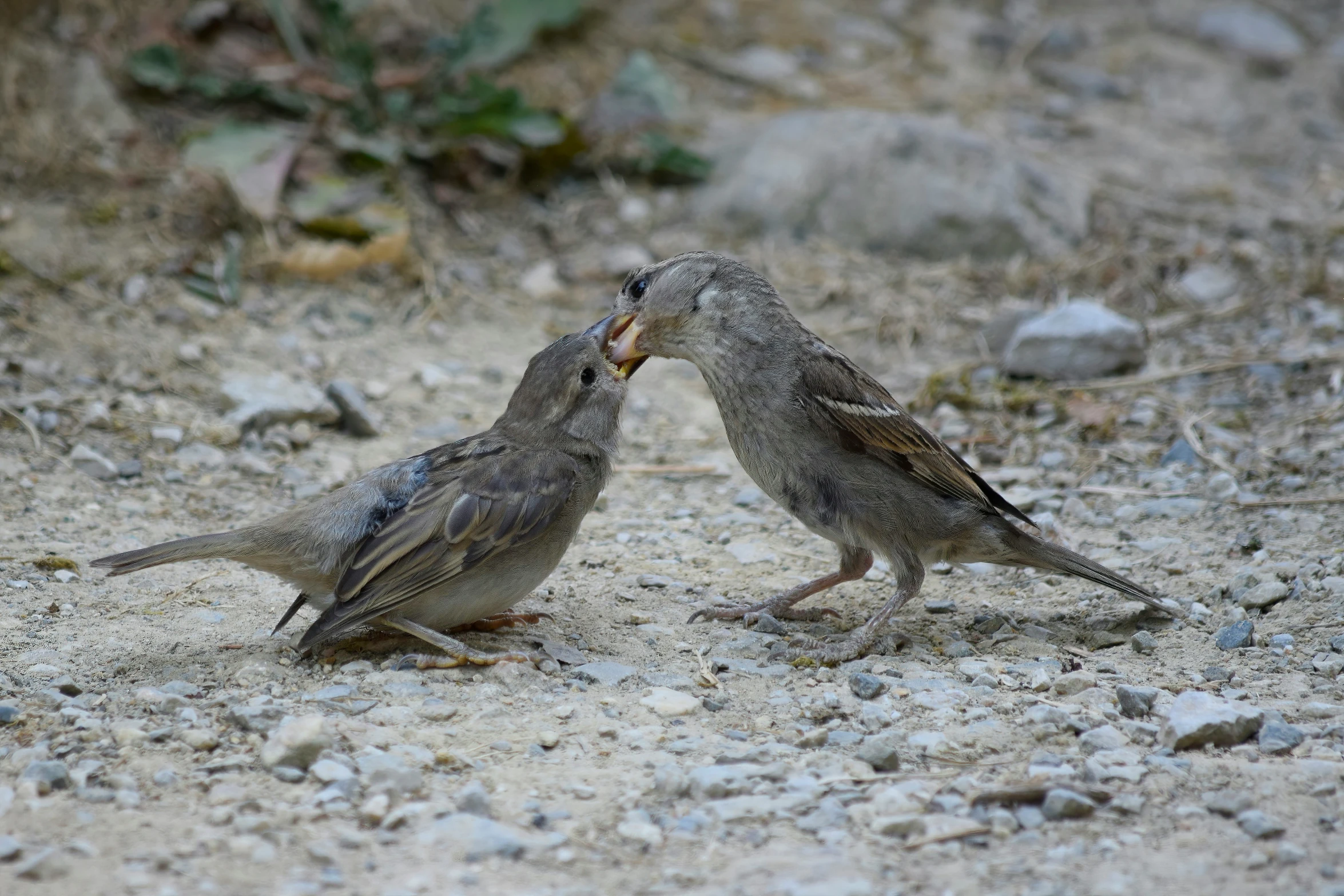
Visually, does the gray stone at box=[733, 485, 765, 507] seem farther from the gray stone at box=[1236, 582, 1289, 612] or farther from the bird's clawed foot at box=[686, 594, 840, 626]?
the gray stone at box=[1236, 582, 1289, 612]

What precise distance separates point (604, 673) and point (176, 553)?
55.3 inches

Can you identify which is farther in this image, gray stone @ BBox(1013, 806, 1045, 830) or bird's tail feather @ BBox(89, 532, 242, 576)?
bird's tail feather @ BBox(89, 532, 242, 576)

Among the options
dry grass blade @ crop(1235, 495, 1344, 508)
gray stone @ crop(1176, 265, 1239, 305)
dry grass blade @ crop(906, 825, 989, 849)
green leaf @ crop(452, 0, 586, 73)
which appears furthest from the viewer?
green leaf @ crop(452, 0, 586, 73)

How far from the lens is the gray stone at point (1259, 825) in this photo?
3211 millimetres

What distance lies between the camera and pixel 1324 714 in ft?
12.9

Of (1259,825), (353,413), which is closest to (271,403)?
(353,413)

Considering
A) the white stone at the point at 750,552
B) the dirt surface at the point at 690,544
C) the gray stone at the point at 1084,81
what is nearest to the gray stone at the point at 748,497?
the dirt surface at the point at 690,544

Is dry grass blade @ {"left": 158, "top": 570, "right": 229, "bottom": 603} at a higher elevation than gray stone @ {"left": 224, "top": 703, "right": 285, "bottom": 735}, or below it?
below

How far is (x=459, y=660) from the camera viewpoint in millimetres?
4340

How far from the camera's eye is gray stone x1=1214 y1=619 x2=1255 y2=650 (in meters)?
4.59

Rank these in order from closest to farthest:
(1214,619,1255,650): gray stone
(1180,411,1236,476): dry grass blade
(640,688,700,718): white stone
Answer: (640,688,700,718): white stone, (1214,619,1255,650): gray stone, (1180,411,1236,476): dry grass blade

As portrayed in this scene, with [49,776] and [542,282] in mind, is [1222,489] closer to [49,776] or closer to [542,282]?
[542,282]

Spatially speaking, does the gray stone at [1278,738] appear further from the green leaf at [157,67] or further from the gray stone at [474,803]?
the green leaf at [157,67]

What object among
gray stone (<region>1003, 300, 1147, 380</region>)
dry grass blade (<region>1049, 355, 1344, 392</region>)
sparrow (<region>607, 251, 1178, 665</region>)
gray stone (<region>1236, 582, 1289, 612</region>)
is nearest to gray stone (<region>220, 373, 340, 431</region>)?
sparrow (<region>607, 251, 1178, 665</region>)
